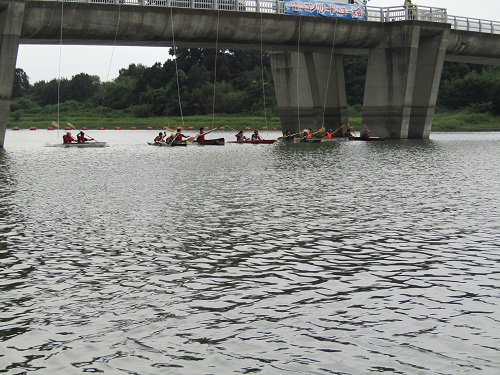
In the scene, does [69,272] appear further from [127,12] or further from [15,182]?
[127,12]

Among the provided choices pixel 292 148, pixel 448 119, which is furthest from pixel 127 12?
pixel 448 119

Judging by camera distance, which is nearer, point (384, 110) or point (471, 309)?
point (471, 309)

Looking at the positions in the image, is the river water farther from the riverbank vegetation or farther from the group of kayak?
the riverbank vegetation

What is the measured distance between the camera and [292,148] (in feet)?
197

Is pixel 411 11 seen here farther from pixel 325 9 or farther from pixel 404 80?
pixel 325 9

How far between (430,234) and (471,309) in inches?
272

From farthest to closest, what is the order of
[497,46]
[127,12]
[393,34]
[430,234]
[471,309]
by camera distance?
[497,46]
[393,34]
[127,12]
[430,234]
[471,309]

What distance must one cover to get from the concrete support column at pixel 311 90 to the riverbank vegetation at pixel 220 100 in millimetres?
33065

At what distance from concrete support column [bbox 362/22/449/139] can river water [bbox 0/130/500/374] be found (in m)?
44.1

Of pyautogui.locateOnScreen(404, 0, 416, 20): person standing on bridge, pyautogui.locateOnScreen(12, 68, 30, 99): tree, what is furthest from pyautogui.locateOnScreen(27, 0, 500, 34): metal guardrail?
pyautogui.locateOnScreen(12, 68, 30, 99): tree

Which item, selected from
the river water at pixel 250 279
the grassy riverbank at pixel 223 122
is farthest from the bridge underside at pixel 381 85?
the river water at pixel 250 279

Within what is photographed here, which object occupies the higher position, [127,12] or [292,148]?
[127,12]

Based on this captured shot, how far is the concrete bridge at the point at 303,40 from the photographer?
54219 mm

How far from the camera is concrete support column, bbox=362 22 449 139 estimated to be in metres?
Answer: 73.3
